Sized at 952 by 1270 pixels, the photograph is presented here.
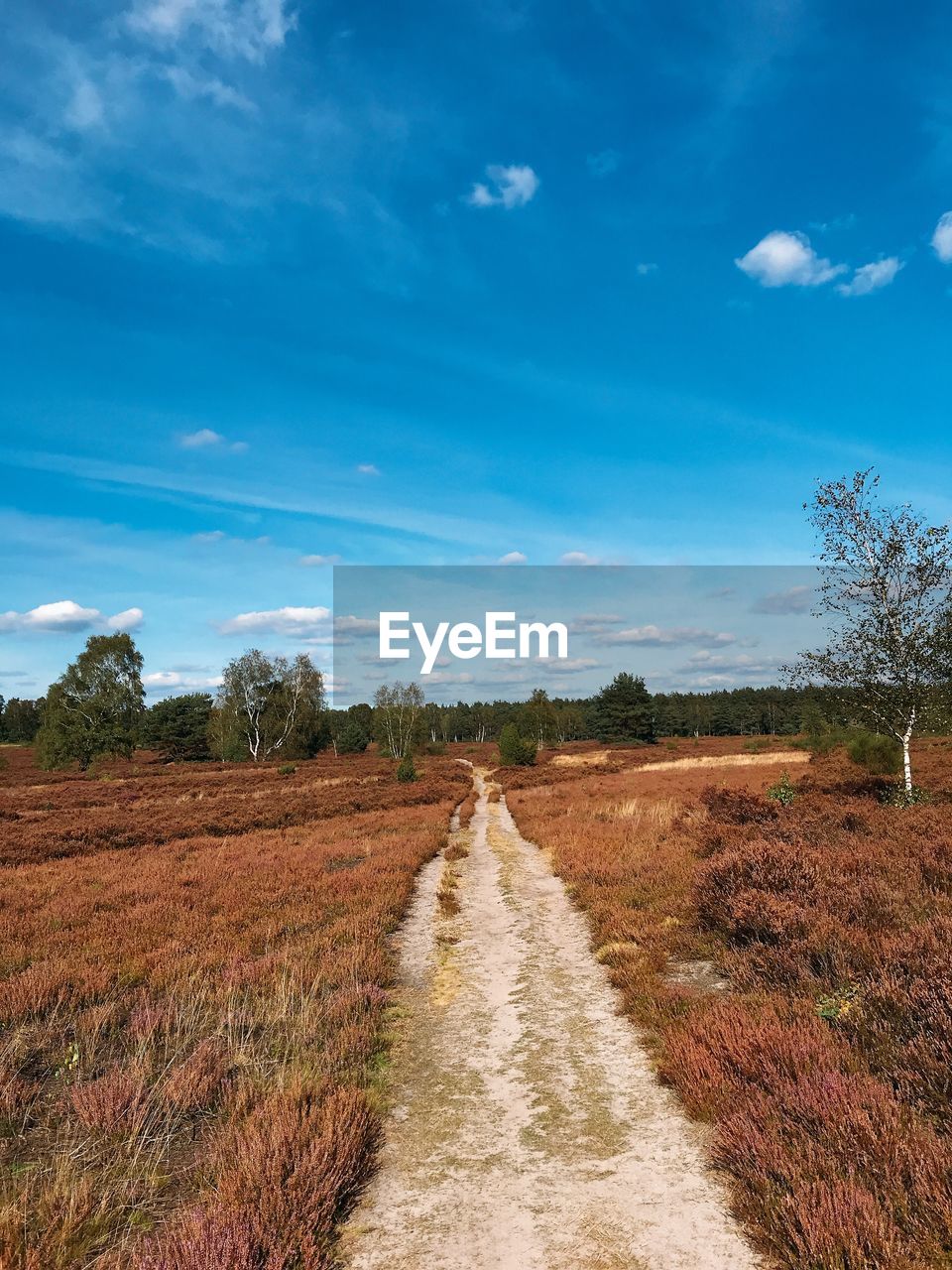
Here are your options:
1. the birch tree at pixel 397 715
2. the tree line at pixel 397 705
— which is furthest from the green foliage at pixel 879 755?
the birch tree at pixel 397 715

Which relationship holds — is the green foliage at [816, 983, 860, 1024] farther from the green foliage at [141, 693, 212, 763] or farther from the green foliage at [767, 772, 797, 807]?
the green foliage at [141, 693, 212, 763]

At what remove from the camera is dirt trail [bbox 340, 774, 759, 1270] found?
155 inches

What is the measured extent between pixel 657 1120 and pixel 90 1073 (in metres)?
5.44

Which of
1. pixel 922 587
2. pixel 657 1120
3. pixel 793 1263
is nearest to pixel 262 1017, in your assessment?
pixel 657 1120

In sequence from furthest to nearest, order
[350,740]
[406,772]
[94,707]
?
[350,740] → [94,707] → [406,772]

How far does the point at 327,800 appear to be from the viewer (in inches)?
1299

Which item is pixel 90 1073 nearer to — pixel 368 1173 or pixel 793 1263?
pixel 368 1173

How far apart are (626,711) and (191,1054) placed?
8904cm

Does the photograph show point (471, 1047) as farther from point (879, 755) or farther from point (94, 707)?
point (94, 707)

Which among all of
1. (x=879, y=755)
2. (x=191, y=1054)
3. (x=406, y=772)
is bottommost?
(x=406, y=772)

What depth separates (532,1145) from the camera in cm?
506

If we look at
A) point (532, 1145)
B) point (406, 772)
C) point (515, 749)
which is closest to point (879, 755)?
point (406, 772)

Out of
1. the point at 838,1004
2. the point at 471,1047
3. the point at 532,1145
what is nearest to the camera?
the point at 532,1145

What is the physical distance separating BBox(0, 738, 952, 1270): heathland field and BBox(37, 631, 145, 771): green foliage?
54.8 meters
